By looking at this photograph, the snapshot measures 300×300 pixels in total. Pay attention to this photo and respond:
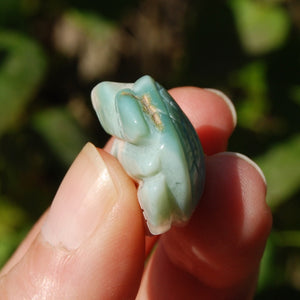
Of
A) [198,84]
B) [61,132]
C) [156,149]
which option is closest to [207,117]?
[156,149]

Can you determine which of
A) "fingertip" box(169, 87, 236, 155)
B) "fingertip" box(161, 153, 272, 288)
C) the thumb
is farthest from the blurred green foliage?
the thumb

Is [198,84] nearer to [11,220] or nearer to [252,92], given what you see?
[252,92]

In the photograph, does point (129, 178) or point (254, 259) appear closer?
point (129, 178)

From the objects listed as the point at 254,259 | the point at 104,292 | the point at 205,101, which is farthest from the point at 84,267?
the point at 205,101

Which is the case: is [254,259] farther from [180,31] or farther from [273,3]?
[180,31]

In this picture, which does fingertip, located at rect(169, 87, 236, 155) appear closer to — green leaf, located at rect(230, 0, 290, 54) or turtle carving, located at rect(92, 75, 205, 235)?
turtle carving, located at rect(92, 75, 205, 235)

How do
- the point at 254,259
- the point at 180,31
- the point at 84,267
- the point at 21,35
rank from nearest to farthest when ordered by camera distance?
the point at 84,267 → the point at 254,259 → the point at 21,35 → the point at 180,31
